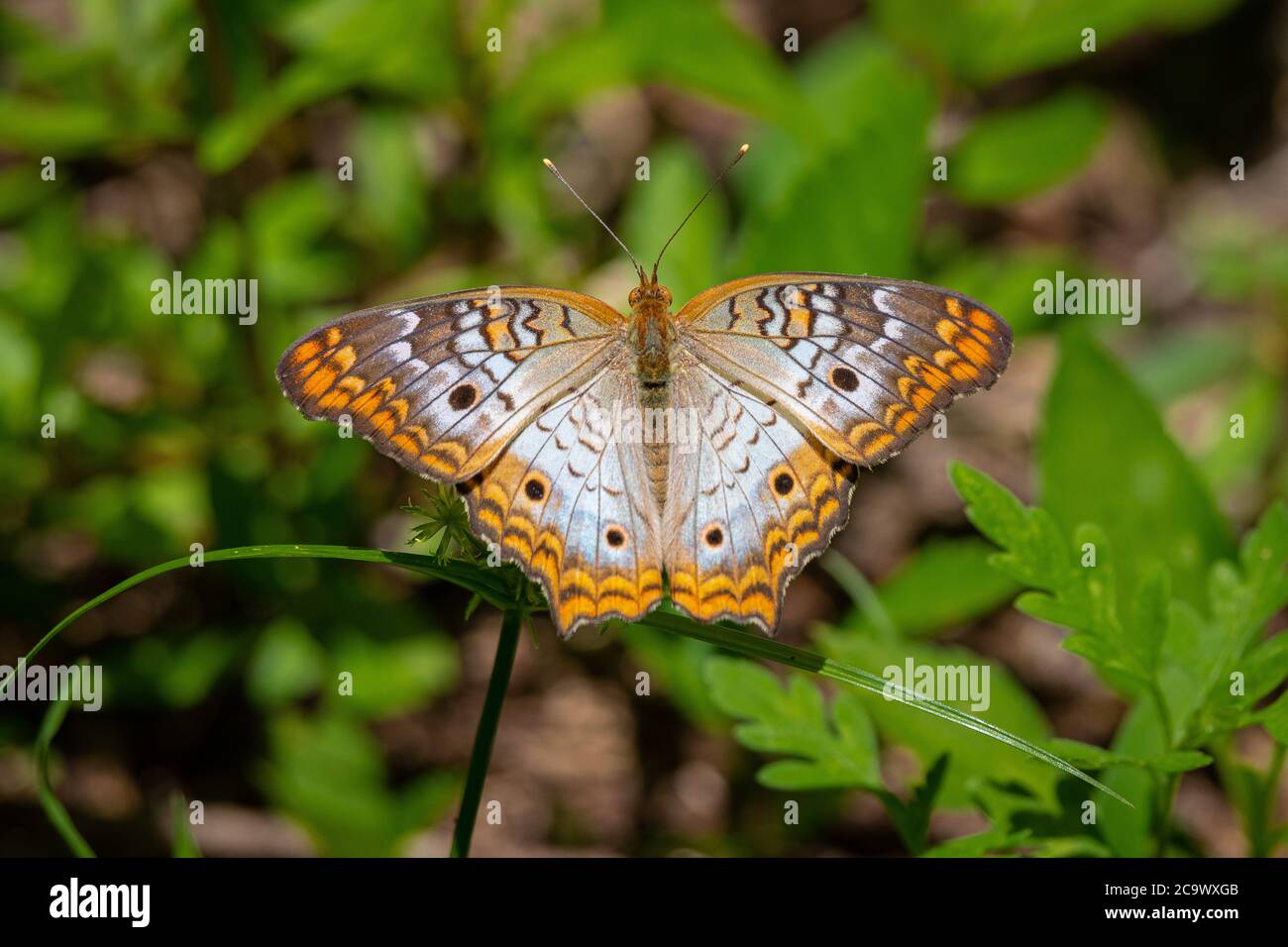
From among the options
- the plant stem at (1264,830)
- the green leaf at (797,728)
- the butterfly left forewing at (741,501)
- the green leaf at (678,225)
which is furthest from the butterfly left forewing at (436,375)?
the plant stem at (1264,830)

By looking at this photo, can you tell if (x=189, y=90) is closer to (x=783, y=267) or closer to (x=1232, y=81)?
(x=783, y=267)

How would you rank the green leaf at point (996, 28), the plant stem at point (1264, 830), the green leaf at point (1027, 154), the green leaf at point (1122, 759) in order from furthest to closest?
the green leaf at point (1027, 154)
the green leaf at point (996, 28)
the plant stem at point (1264, 830)
the green leaf at point (1122, 759)

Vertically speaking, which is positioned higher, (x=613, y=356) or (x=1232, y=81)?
(x=1232, y=81)

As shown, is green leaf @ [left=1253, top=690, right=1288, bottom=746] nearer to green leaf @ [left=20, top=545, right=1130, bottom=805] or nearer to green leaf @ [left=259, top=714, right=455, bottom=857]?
green leaf @ [left=20, top=545, right=1130, bottom=805]

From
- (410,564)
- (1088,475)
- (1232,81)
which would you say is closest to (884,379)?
(1088,475)

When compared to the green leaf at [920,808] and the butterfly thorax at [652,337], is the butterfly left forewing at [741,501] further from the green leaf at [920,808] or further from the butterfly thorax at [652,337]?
the green leaf at [920,808]

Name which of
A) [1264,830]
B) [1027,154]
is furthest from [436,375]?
[1027,154]
